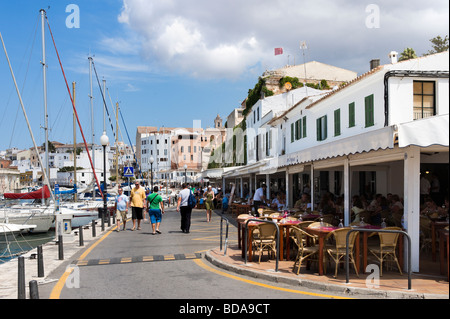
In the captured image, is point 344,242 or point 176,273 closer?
point 344,242

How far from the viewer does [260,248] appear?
10.0 m

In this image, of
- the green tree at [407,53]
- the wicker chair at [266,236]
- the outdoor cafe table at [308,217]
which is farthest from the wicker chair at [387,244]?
the green tree at [407,53]

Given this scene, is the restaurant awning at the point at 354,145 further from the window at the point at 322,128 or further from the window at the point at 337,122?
the window at the point at 322,128

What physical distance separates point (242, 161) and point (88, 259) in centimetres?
4014

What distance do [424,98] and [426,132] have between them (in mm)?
14046

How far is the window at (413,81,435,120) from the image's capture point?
64.0 ft

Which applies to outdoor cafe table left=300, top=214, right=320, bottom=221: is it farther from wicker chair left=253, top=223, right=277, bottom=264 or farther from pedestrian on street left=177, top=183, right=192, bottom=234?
pedestrian on street left=177, top=183, right=192, bottom=234

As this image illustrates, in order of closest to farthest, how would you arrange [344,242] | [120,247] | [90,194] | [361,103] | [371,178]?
[344,242] → [120,247] → [361,103] → [371,178] → [90,194]

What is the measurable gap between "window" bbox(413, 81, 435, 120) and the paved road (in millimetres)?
12196

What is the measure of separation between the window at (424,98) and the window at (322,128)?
628 centimetres

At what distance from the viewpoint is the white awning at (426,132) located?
7.04 meters

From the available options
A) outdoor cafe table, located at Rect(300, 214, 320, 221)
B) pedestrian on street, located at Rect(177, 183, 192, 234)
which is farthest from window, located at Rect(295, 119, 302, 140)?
outdoor cafe table, located at Rect(300, 214, 320, 221)
